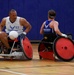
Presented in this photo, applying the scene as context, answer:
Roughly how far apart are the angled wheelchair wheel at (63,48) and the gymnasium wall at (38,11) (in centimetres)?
570

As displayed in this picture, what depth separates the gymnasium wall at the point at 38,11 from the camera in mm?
12641

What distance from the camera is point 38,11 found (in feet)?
41.9

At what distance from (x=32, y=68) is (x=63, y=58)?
1245 millimetres

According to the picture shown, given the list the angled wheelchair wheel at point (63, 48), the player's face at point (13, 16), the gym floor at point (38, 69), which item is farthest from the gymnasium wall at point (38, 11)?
the gym floor at point (38, 69)

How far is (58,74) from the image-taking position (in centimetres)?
523

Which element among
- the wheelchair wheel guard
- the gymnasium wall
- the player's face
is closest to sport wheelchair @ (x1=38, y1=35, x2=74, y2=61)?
the wheelchair wheel guard

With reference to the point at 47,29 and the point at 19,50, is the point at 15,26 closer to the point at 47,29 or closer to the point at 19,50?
the point at 19,50

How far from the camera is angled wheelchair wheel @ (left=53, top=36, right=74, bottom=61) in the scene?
6993 millimetres

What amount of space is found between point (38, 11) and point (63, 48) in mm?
5871

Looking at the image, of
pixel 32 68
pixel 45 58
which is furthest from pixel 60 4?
pixel 32 68

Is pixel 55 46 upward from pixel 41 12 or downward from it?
downward

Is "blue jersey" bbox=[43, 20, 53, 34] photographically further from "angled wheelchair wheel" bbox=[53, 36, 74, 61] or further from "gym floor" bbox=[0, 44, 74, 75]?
"gym floor" bbox=[0, 44, 74, 75]

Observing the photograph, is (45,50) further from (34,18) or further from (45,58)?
(34,18)

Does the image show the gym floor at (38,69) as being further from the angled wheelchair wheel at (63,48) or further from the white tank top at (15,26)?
the white tank top at (15,26)
